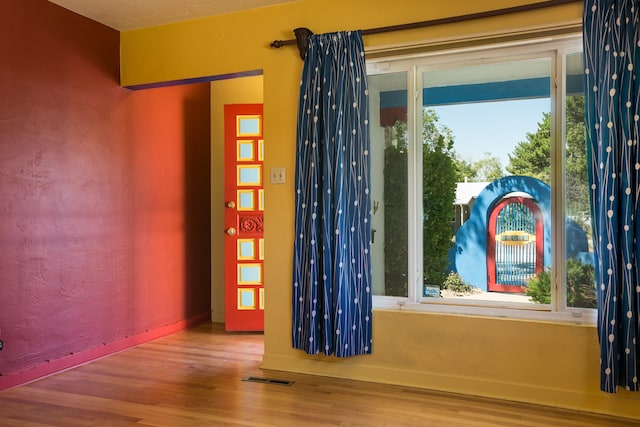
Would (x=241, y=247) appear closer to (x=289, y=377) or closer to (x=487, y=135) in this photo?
(x=289, y=377)

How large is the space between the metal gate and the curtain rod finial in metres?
1.54

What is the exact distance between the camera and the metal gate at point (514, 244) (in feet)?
9.65

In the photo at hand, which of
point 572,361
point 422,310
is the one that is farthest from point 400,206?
point 572,361

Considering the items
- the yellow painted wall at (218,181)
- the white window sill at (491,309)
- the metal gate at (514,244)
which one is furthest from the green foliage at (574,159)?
the yellow painted wall at (218,181)

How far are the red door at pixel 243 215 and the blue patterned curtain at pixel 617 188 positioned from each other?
2.73 m

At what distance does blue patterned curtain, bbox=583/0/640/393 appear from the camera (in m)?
2.54

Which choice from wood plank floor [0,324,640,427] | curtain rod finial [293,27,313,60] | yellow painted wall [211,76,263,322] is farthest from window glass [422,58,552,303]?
yellow painted wall [211,76,263,322]

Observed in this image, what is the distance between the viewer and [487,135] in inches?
121

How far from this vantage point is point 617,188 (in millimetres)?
2564

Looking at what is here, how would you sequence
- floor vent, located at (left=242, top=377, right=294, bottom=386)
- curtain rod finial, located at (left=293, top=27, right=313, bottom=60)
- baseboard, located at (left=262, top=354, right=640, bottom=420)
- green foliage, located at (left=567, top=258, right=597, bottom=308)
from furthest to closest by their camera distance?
curtain rod finial, located at (left=293, top=27, right=313, bottom=60), floor vent, located at (left=242, top=377, right=294, bottom=386), green foliage, located at (left=567, top=258, right=597, bottom=308), baseboard, located at (left=262, top=354, right=640, bottom=420)

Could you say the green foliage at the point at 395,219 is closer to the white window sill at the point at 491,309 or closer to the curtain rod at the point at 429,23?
the white window sill at the point at 491,309

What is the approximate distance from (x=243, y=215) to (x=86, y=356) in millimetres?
1692

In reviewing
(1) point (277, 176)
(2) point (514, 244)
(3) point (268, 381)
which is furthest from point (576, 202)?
(3) point (268, 381)

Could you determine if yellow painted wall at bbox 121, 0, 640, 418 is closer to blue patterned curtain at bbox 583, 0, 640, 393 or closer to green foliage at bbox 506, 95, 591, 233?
blue patterned curtain at bbox 583, 0, 640, 393
